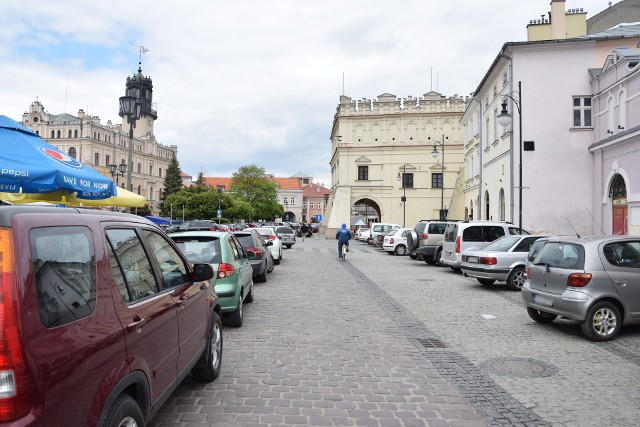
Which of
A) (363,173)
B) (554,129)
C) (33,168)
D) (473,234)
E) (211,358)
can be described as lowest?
(211,358)

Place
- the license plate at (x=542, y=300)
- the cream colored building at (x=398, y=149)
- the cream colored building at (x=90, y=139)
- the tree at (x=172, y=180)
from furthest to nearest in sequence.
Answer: the tree at (x=172, y=180), the cream colored building at (x=90, y=139), the cream colored building at (x=398, y=149), the license plate at (x=542, y=300)

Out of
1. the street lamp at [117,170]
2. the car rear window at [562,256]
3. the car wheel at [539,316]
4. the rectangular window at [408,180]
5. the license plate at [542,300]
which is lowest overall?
the car wheel at [539,316]

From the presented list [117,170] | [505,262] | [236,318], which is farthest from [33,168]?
[117,170]

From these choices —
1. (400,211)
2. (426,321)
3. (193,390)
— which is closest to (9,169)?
(193,390)

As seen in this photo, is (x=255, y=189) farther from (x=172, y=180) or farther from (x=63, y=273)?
(x=63, y=273)

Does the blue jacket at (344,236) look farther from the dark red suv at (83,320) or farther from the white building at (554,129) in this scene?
the dark red suv at (83,320)

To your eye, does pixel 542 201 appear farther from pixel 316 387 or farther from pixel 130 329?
pixel 130 329

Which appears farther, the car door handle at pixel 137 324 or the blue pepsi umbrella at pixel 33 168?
the blue pepsi umbrella at pixel 33 168

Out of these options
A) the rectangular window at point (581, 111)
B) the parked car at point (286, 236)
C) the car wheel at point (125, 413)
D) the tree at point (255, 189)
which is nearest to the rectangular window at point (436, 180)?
the parked car at point (286, 236)

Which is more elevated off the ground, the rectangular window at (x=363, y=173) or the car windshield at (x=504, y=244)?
the rectangular window at (x=363, y=173)

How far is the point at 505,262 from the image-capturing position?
13203 mm

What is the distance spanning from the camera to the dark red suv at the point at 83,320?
214 centimetres

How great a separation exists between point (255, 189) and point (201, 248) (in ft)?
283

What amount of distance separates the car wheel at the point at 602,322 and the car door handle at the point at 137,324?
672 centimetres
